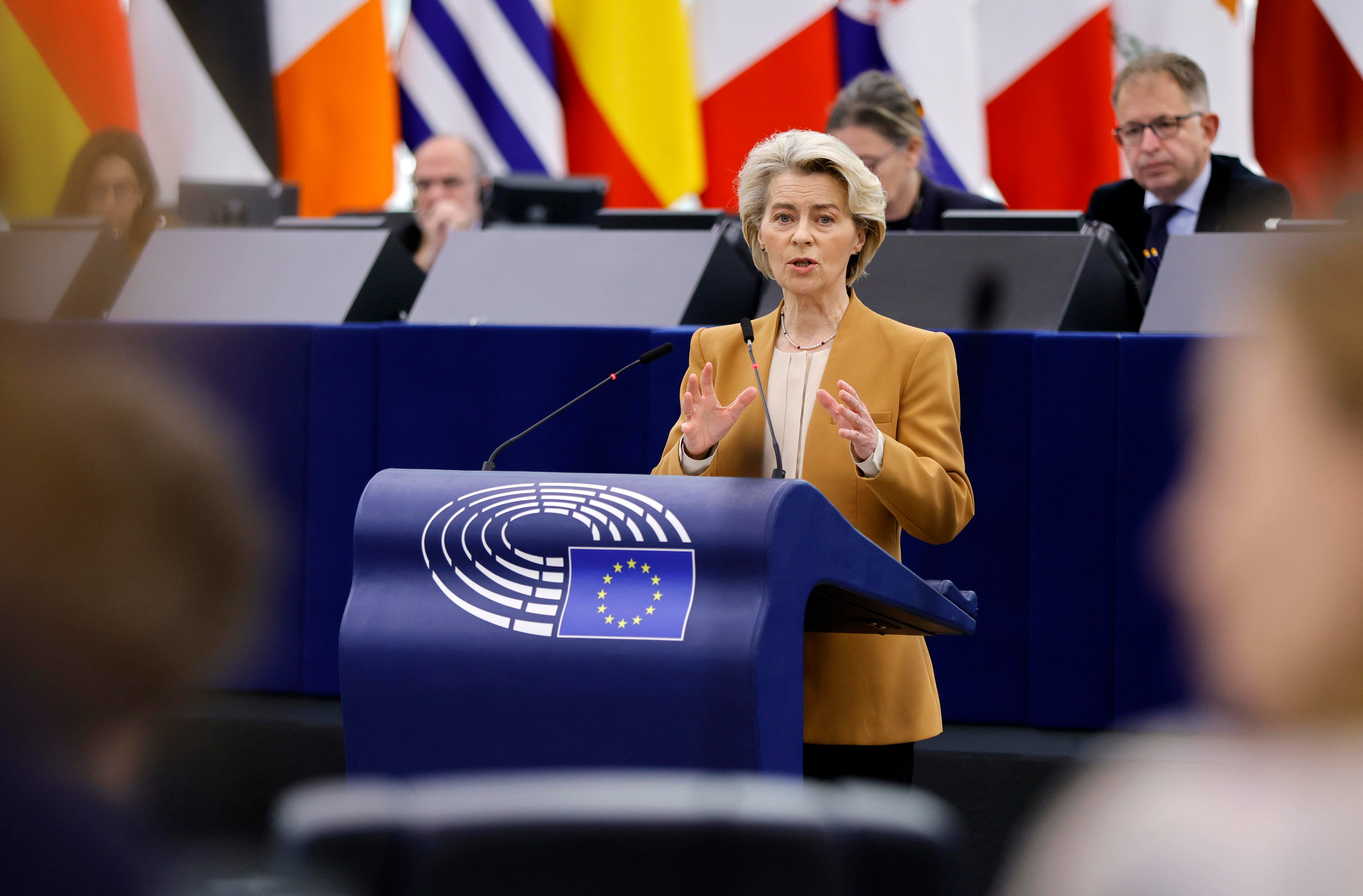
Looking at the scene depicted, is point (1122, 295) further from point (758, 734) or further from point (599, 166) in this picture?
point (599, 166)

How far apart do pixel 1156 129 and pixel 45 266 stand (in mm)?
2917

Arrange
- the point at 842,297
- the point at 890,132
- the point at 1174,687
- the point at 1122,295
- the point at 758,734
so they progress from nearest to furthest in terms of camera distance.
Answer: the point at 758,734 → the point at 842,297 → the point at 1174,687 → the point at 1122,295 → the point at 890,132

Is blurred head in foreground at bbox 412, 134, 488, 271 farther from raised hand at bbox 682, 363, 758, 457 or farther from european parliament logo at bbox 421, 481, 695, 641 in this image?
european parliament logo at bbox 421, 481, 695, 641

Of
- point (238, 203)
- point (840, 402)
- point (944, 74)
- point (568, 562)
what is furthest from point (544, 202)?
point (568, 562)

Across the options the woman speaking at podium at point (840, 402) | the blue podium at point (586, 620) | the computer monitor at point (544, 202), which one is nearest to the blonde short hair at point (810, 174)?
the woman speaking at podium at point (840, 402)

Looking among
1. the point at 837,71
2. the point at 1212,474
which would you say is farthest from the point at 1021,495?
the point at 837,71

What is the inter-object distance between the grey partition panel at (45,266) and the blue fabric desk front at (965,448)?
42.5 inches

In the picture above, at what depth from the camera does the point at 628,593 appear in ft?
4.39

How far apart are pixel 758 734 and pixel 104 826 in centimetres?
79

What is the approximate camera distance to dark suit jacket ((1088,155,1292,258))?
308 cm

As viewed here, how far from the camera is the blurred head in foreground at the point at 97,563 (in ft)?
1.81

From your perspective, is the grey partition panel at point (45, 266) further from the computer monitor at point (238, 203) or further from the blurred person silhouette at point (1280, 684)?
the computer monitor at point (238, 203)

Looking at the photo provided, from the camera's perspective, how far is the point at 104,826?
0.56 meters

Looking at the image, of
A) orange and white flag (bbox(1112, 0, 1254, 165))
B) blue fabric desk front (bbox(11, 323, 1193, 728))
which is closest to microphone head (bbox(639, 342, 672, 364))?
blue fabric desk front (bbox(11, 323, 1193, 728))
